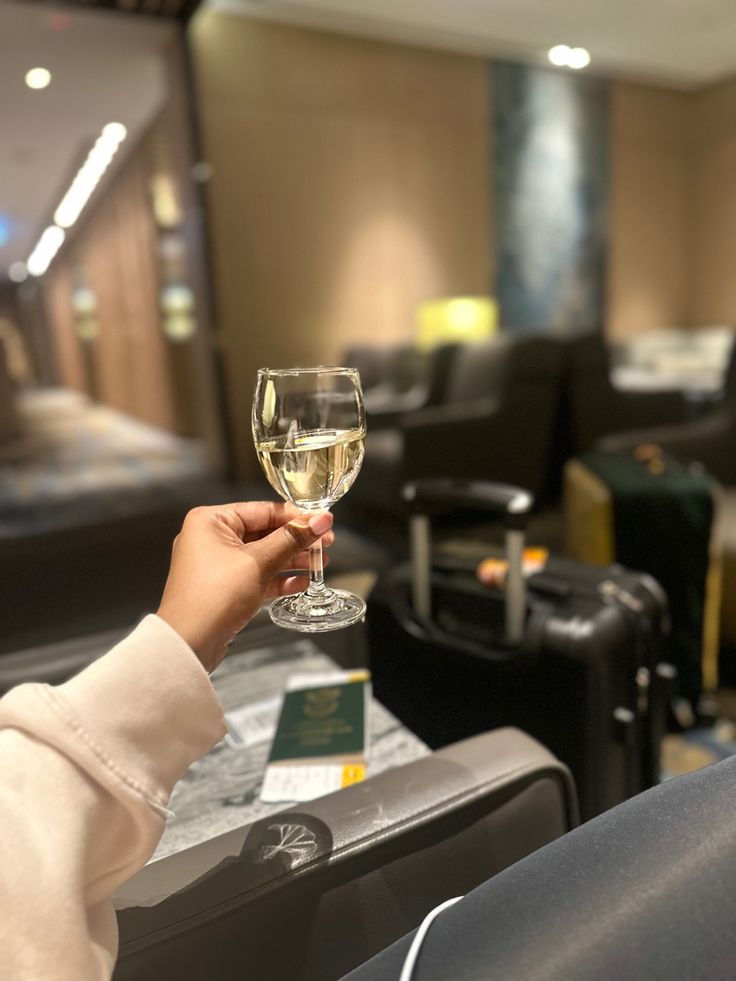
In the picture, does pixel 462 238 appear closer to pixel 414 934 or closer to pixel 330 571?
pixel 330 571

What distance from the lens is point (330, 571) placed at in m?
1.91

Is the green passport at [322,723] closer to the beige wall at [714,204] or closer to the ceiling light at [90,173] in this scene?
the ceiling light at [90,173]

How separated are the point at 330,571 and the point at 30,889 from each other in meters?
1.55

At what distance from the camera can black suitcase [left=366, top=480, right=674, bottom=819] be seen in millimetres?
1051

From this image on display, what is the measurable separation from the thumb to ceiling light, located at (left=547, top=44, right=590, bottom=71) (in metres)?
5.67

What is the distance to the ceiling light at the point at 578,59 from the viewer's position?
17.0 feet

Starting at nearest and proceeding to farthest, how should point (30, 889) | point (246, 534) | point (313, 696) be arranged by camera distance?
1. point (30, 889)
2. point (246, 534)
3. point (313, 696)

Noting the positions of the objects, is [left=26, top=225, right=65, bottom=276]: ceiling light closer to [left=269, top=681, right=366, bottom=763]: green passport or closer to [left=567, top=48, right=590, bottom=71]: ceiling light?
[left=567, top=48, right=590, bottom=71]: ceiling light

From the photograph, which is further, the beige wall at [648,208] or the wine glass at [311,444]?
the beige wall at [648,208]

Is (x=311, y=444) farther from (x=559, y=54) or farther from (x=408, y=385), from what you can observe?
(x=559, y=54)

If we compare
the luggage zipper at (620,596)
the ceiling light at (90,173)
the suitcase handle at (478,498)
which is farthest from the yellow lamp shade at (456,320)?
the luggage zipper at (620,596)

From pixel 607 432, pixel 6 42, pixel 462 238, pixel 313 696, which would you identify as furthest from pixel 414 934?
pixel 462 238

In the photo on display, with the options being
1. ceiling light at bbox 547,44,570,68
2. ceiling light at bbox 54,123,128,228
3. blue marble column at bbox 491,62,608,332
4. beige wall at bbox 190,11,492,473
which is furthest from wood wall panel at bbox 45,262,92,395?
ceiling light at bbox 547,44,570,68

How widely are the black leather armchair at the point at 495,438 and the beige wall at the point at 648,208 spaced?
3.35 metres
